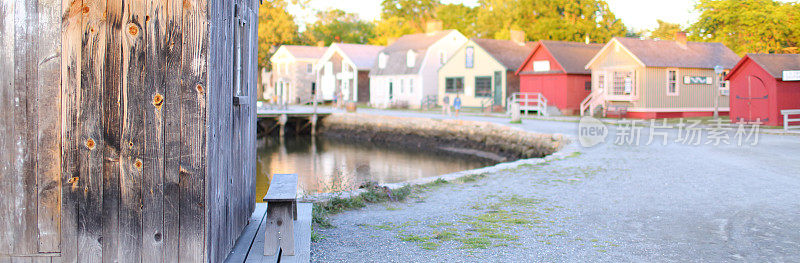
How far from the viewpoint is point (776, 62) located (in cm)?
2411

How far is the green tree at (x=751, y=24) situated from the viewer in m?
27.5

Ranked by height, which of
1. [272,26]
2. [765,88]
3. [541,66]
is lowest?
[765,88]

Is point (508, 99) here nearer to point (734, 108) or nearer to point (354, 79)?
point (734, 108)

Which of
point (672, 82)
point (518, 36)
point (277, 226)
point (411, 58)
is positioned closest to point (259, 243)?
point (277, 226)

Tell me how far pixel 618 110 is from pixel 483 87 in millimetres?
10079

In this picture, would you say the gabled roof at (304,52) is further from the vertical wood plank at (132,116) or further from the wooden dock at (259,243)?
the vertical wood plank at (132,116)

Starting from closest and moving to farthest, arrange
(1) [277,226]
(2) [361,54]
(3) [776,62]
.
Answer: (1) [277,226]
(3) [776,62]
(2) [361,54]

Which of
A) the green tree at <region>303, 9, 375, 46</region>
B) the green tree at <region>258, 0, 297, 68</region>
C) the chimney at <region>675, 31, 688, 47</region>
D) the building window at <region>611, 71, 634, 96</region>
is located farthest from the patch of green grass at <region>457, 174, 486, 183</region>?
the green tree at <region>303, 9, 375, 46</region>

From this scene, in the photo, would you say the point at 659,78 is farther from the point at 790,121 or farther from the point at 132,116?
the point at 132,116

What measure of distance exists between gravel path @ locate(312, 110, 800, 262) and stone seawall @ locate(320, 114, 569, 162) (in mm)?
9415

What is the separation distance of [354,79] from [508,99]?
63.3ft

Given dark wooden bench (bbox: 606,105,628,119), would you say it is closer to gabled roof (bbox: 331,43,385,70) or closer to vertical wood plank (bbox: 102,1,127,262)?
gabled roof (bbox: 331,43,385,70)

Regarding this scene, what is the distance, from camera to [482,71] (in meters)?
39.1

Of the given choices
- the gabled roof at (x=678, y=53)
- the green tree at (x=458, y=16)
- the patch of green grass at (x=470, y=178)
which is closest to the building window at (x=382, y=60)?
the gabled roof at (x=678, y=53)
